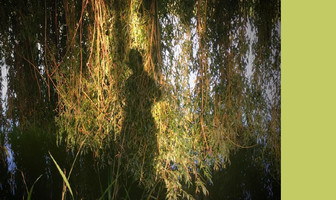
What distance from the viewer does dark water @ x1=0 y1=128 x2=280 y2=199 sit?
7.08 feet

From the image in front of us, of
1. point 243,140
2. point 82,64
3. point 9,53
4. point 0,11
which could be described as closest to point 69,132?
point 82,64

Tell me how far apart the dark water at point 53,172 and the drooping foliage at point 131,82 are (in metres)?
0.05

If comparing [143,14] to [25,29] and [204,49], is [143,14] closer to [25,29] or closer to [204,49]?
[204,49]

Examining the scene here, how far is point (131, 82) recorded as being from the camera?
2197mm

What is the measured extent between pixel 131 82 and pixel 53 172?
0.64 meters

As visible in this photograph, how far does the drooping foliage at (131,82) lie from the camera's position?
7.11 ft

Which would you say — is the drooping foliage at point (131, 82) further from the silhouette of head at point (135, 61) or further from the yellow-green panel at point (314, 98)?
the yellow-green panel at point (314, 98)

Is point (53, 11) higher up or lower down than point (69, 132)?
higher up

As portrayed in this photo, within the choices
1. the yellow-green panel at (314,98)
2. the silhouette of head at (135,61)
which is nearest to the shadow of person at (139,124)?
A: the silhouette of head at (135,61)

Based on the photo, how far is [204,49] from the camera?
86.2 inches

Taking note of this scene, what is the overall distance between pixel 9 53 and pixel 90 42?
42cm

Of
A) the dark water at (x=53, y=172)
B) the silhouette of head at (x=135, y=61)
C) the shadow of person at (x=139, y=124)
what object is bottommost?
the dark water at (x=53, y=172)

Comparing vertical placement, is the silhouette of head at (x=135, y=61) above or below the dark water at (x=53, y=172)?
above

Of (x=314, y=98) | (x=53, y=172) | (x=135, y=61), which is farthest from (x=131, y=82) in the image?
(x=314, y=98)
